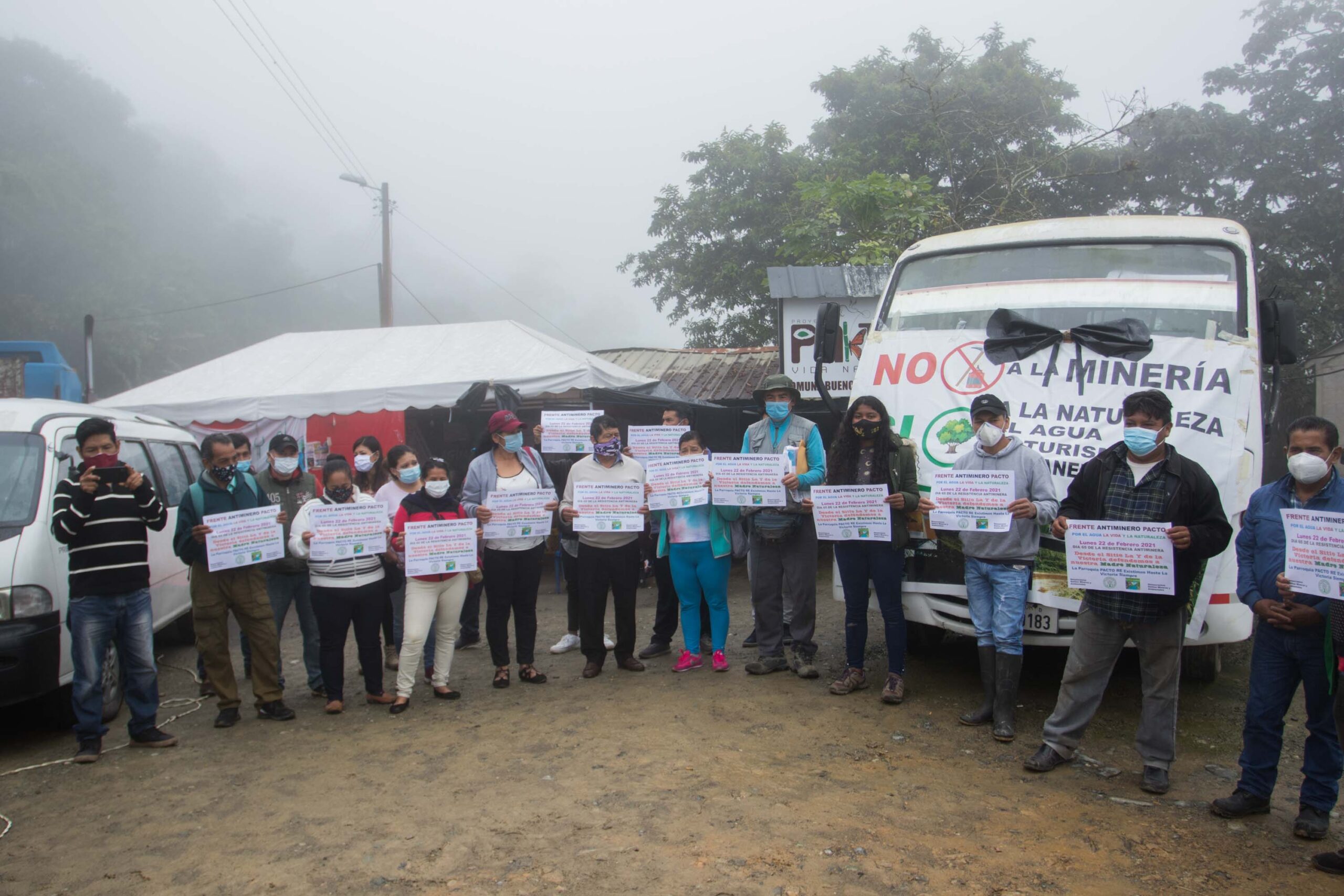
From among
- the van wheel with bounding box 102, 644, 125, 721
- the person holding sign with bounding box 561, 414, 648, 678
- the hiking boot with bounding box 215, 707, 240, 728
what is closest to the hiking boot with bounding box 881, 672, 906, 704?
the person holding sign with bounding box 561, 414, 648, 678

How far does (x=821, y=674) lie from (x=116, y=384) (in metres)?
30.3

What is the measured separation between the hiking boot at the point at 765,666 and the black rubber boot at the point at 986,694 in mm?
1361

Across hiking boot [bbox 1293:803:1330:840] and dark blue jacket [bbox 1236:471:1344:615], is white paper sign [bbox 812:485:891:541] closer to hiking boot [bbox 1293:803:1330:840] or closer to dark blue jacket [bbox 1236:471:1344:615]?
dark blue jacket [bbox 1236:471:1344:615]

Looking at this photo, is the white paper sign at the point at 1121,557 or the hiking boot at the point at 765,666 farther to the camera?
the hiking boot at the point at 765,666

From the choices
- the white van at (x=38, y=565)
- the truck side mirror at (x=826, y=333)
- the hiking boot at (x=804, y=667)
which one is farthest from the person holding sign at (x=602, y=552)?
the white van at (x=38, y=565)

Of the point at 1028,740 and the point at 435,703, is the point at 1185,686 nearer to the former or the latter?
the point at 1028,740

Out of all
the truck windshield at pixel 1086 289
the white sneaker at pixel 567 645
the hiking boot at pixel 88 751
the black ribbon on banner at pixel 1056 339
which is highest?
the truck windshield at pixel 1086 289

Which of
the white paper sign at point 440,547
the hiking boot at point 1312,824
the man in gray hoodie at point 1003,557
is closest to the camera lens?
the hiking boot at point 1312,824

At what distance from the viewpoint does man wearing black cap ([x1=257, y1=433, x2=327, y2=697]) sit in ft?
19.8

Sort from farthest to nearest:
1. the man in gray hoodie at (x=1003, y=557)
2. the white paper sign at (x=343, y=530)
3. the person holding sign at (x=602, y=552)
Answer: the person holding sign at (x=602, y=552) → the white paper sign at (x=343, y=530) → the man in gray hoodie at (x=1003, y=557)

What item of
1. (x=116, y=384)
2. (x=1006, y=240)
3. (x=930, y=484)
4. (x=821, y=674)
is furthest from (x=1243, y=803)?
(x=116, y=384)

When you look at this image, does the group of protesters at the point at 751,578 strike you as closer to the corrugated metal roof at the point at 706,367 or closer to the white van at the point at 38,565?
the white van at the point at 38,565

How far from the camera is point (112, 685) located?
5668mm

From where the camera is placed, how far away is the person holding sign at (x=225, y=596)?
5.29m
